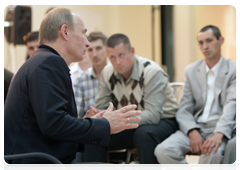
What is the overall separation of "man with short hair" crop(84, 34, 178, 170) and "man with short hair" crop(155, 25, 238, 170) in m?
0.09

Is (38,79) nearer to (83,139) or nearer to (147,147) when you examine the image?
(83,139)

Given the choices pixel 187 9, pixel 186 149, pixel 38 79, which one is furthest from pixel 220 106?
pixel 187 9

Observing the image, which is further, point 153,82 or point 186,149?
point 153,82

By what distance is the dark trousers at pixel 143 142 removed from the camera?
6.91 feet

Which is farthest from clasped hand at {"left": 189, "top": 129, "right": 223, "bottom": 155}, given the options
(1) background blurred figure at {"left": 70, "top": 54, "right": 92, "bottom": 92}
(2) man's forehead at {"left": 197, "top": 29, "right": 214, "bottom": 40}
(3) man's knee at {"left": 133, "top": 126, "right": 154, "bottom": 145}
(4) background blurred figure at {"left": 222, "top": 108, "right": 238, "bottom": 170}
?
(1) background blurred figure at {"left": 70, "top": 54, "right": 92, "bottom": 92}

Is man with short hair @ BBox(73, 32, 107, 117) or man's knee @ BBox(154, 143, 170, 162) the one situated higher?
man with short hair @ BBox(73, 32, 107, 117)

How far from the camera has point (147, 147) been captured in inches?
83.4

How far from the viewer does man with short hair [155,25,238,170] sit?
2062mm

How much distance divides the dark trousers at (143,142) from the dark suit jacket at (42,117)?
0.98 meters

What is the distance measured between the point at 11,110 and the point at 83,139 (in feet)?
1.07

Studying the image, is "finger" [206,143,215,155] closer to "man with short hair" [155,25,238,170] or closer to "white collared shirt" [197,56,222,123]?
"man with short hair" [155,25,238,170]

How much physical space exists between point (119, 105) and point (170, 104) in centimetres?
48

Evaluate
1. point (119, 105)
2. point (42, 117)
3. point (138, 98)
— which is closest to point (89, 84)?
point (119, 105)

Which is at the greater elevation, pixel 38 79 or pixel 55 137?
pixel 38 79
